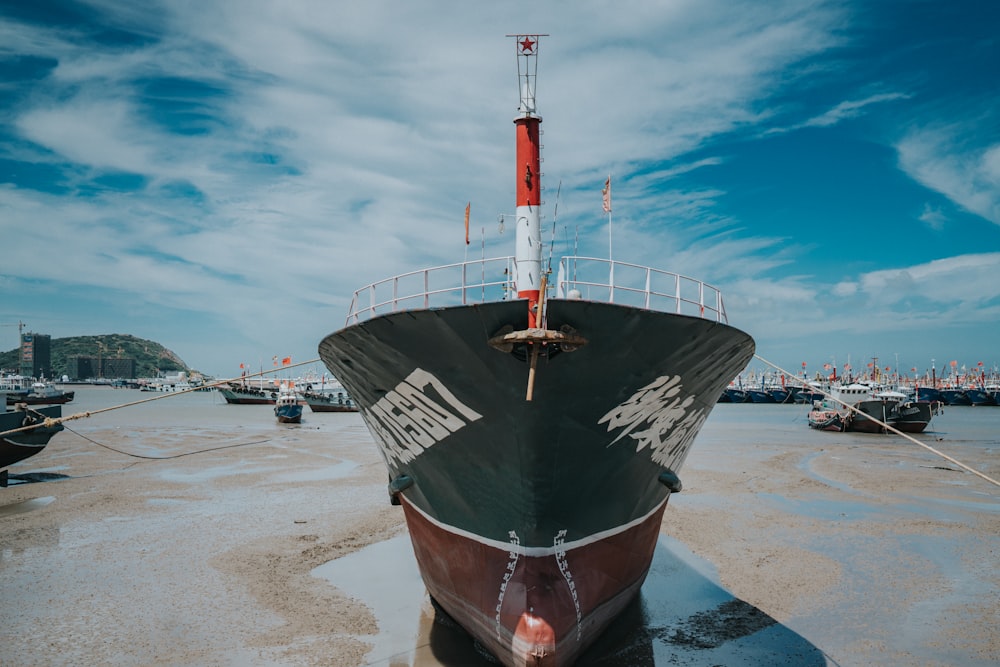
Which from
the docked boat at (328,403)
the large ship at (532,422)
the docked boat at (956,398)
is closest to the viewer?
the large ship at (532,422)

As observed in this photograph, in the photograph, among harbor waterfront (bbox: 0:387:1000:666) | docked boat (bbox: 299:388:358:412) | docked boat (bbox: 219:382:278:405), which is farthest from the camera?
docked boat (bbox: 219:382:278:405)

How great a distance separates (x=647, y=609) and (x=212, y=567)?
7115 millimetres

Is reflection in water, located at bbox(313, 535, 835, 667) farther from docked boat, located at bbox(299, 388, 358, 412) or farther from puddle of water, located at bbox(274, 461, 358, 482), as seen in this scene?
docked boat, located at bbox(299, 388, 358, 412)

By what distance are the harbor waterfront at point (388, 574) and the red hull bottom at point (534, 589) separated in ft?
2.43

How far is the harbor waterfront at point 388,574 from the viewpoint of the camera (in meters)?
6.90

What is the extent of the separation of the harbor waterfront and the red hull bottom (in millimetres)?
741

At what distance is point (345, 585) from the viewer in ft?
29.8

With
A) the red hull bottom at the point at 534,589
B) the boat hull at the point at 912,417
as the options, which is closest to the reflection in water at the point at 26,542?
the red hull bottom at the point at 534,589

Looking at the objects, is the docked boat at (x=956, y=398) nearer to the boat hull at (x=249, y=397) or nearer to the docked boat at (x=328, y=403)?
the docked boat at (x=328, y=403)

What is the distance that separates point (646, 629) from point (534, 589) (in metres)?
2.65

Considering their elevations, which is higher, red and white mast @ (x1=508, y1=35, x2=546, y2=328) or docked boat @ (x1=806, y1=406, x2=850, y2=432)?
red and white mast @ (x1=508, y1=35, x2=546, y2=328)

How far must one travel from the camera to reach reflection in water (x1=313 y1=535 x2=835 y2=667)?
6.66 m

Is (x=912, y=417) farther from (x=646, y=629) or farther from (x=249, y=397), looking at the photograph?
(x=249, y=397)

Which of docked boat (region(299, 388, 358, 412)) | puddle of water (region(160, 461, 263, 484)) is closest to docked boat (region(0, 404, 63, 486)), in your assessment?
puddle of water (region(160, 461, 263, 484))
